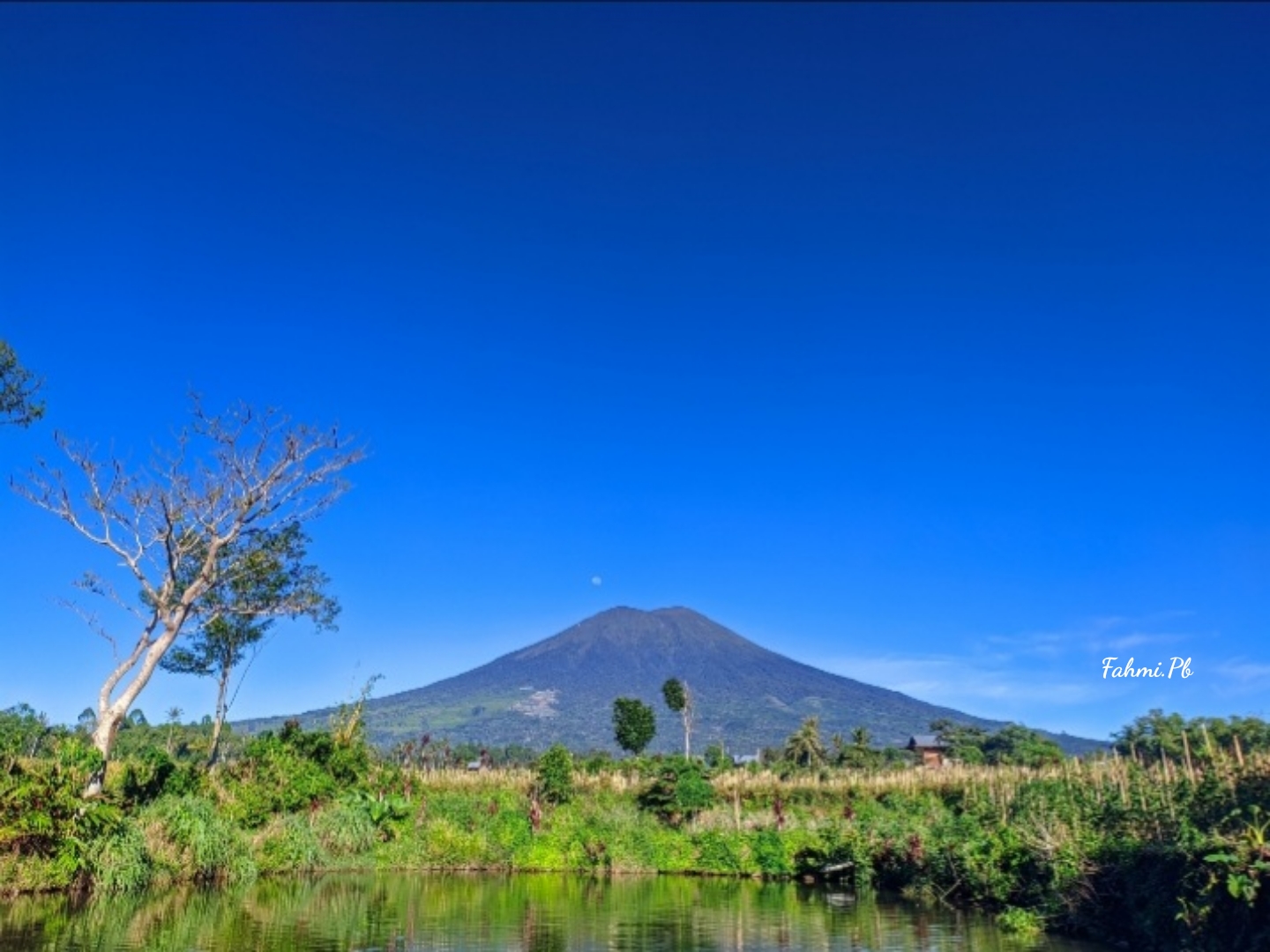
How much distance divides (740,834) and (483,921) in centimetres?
1094

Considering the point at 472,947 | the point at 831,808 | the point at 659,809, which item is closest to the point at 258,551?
the point at 659,809

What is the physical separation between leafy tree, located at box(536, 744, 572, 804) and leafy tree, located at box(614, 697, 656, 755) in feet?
68.1

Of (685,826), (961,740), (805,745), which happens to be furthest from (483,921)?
(961,740)

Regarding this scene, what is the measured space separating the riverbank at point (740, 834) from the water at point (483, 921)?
2.79 ft

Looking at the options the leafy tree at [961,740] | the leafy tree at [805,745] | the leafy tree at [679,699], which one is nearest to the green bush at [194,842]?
the leafy tree at [679,699]

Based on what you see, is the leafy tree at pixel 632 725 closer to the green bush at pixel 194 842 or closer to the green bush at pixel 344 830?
the green bush at pixel 344 830

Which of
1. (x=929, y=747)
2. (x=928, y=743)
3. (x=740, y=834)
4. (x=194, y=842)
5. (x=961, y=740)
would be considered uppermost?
(x=961, y=740)

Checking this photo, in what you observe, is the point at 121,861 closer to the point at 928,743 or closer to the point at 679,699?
the point at 679,699

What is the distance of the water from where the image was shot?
13.0m

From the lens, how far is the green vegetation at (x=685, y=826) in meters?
13.1

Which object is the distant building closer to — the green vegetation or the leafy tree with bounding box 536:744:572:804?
the green vegetation

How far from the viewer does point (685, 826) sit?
87.6 feet

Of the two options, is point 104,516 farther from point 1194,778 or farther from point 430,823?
point 1194,778

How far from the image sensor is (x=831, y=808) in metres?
31.2
